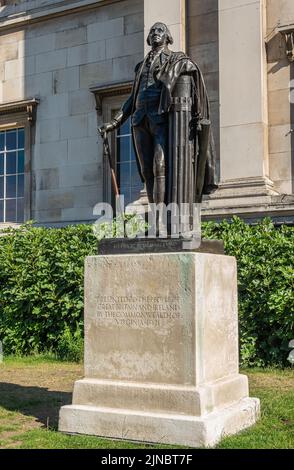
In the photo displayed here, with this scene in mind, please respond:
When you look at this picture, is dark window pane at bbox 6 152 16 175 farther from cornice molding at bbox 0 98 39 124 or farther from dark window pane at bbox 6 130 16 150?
cornice molding at bbox 0 98 39 124

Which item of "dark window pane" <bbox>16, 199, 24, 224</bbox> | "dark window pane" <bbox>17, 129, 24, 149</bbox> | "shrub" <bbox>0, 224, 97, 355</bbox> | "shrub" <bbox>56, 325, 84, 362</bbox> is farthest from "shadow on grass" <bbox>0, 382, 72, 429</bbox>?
"dark window pane" <bbox>17, 129, 24, 149</bbox>

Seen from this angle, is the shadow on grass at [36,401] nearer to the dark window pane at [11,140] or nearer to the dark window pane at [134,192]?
the dark window pane at [134,192]

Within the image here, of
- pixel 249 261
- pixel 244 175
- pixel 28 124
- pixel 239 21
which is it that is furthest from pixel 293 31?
pixel 28 124

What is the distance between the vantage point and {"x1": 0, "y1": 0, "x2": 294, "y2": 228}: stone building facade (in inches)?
554

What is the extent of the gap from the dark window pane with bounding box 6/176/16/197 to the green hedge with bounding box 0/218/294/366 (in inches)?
205

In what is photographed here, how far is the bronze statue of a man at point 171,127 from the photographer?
7.56 metres

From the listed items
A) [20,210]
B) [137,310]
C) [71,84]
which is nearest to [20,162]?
[20,210]

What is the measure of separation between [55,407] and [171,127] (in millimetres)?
3893

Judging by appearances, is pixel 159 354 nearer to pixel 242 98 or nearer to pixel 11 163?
pixel 242 98

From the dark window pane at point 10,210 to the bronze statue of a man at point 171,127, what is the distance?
11902 millimetres

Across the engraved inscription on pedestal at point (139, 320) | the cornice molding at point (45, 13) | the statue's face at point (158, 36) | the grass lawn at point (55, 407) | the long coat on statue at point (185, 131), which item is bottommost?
the grass lawn at point (55, 407)

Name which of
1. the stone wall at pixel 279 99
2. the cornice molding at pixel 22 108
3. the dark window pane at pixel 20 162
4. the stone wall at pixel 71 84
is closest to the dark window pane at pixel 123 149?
the stone wall at pixel 71 84

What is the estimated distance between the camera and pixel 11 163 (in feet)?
64.1

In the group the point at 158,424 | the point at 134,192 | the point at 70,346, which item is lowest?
the point at 158,424
